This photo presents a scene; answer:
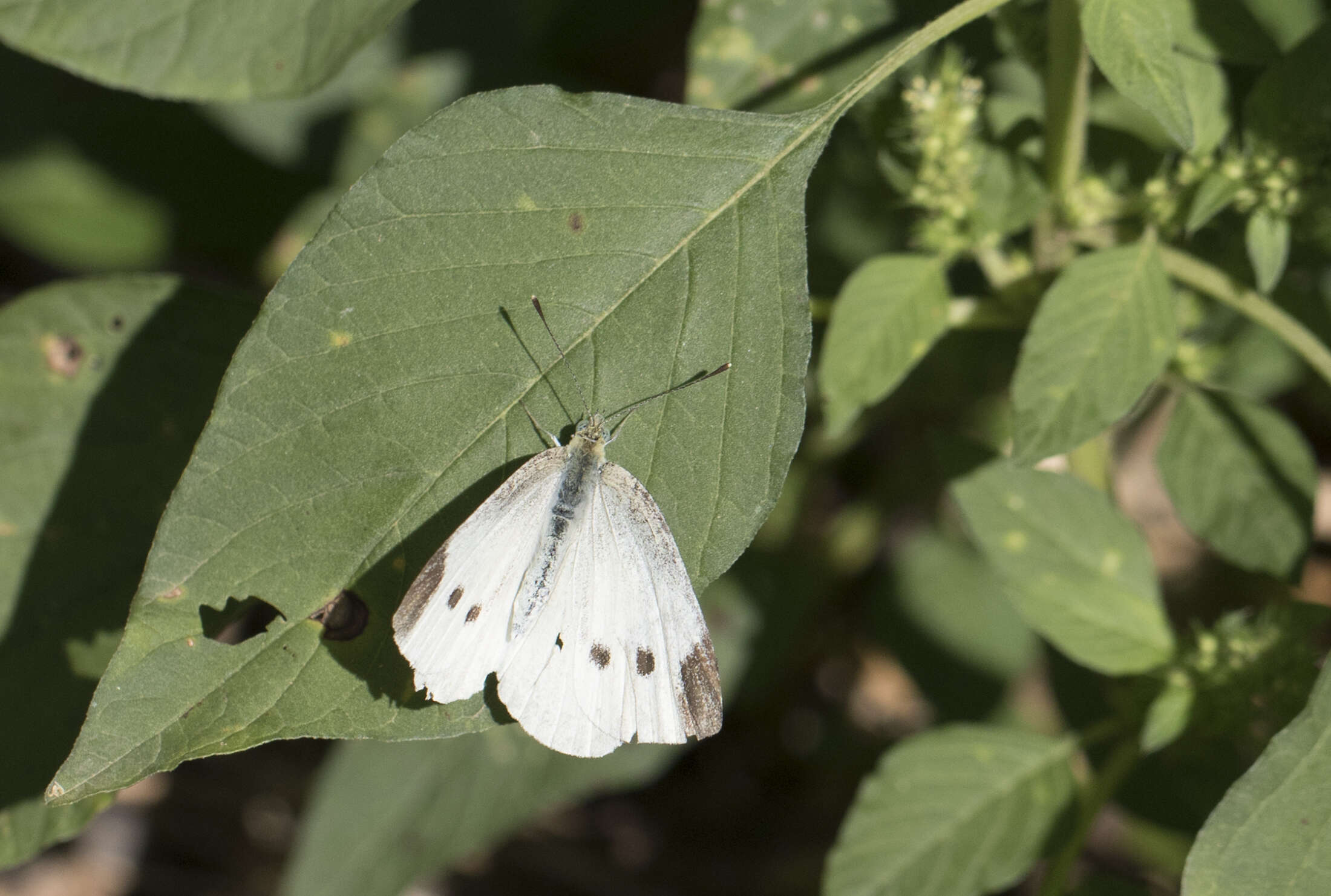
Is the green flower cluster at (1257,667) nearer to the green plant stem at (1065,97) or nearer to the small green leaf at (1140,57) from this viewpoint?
the green plant stem at (1065,97)

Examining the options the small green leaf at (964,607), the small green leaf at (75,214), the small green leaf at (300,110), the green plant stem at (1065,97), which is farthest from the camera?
the small green leaf at (75,214)

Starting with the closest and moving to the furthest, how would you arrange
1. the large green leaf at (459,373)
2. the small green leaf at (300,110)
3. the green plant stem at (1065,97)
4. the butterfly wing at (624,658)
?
the large green leaf at (459,373) < the butterfly wing at (624,658) < the green plant stem at (1065,97) < the small green leaf at (300,110)

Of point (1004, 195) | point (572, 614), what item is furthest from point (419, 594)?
point (1004, 195)

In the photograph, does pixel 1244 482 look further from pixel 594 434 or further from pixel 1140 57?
pixel 594 434

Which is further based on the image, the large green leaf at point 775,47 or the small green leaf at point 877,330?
the large green leaf at point 775,47

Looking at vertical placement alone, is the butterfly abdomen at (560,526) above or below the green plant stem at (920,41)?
below

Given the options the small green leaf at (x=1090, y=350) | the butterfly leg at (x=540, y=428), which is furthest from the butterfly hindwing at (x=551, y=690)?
the small green leaf at (x=1090, y=350)

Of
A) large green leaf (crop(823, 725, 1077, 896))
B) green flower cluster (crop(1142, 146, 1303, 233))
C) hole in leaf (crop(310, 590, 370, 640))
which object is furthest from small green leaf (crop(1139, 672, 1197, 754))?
hole in leaf (crop(310, 590, 370, 640))

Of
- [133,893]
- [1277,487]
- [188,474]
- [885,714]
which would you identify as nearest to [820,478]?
[885,714]
